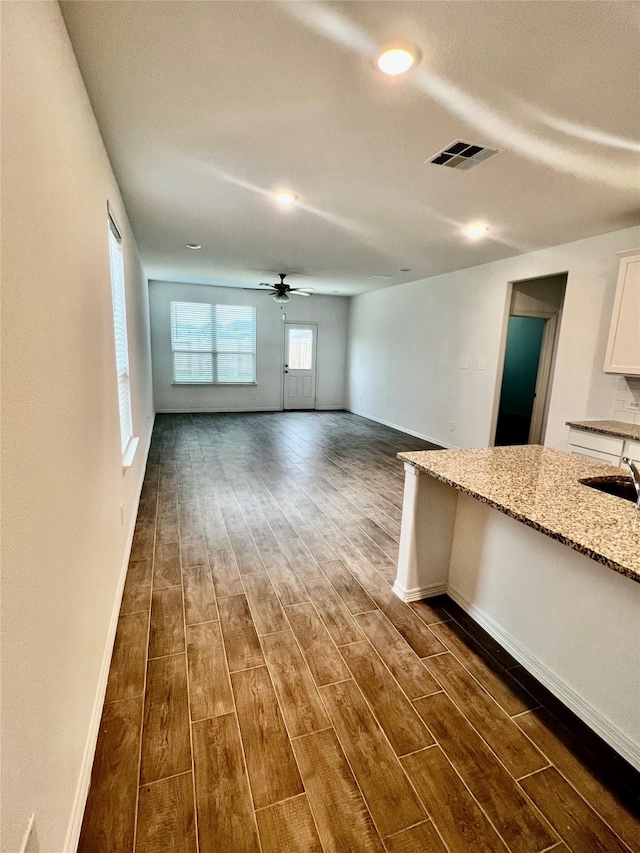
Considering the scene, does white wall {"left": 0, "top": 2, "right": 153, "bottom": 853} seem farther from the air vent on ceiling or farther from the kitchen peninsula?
the air vent on ceiling

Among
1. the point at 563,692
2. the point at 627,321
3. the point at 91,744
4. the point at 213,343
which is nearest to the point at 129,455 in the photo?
the point at 91,744

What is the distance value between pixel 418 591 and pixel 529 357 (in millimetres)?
6071

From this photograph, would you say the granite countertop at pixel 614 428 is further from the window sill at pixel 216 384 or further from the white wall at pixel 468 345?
the window sill at pixel 216 384

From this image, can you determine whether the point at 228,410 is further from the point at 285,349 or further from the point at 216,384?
the point at 285,349

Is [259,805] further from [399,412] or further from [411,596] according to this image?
[399,412]

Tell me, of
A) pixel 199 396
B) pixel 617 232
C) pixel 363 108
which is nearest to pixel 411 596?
pixel 363 108

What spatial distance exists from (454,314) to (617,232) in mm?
2250

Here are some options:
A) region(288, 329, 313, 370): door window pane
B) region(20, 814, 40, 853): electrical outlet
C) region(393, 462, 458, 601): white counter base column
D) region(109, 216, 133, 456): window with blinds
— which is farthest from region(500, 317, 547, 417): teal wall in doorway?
region(20, 814, 40, 853): electrical outlet

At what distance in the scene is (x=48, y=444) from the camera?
3.49ft

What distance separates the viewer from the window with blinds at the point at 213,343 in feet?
26.1

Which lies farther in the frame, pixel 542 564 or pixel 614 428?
pixel 614 428

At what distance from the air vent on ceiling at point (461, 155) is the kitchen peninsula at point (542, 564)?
172 centimetres

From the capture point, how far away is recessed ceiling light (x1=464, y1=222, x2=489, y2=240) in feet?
11.7

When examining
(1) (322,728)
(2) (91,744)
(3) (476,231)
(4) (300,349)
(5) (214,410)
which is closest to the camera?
(2) (91,744)
